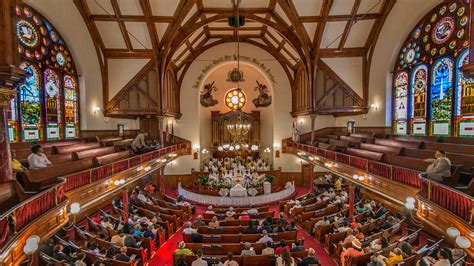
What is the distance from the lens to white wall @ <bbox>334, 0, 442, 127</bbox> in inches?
496

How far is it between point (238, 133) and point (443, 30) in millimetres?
11991

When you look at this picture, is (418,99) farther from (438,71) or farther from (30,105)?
(30,105)

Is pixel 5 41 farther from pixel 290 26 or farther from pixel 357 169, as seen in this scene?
pixel 290 26

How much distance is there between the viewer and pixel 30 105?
11.2 meters

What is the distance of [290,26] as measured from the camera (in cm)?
1543

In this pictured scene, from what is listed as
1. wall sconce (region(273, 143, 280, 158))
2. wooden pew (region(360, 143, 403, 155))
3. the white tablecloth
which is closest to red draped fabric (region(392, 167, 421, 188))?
wooden pew (region(360, 143, 403, 155))

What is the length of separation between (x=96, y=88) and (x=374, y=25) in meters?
18.3

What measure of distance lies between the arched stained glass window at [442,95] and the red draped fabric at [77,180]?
52.5 ft

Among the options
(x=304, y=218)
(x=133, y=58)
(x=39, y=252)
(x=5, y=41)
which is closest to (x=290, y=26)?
(x=133, y=58)

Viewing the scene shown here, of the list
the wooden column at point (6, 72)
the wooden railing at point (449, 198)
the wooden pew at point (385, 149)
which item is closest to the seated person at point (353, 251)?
the wooden railing at point (449, 198)

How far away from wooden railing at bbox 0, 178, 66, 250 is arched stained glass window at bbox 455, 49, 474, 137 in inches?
620

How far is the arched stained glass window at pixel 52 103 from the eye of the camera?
12165 mm

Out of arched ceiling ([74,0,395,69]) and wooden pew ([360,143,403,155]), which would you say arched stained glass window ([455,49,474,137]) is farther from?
arched ceiling ([74,0,395,69])

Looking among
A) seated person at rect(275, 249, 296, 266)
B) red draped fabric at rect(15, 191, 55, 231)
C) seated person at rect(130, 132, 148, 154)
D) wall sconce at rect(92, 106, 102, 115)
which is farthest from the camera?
wall sconce at rect(92, 106, 102, 115)
